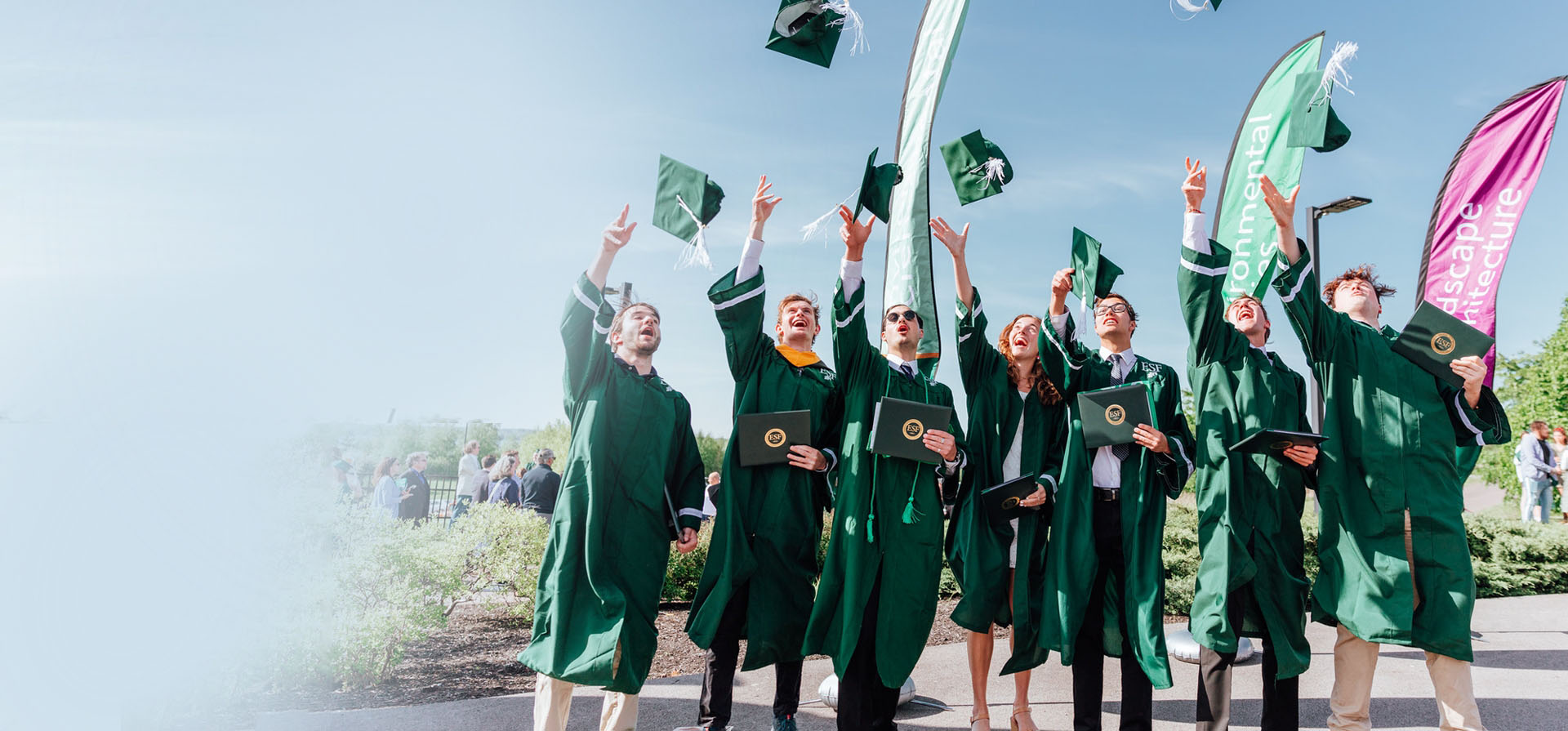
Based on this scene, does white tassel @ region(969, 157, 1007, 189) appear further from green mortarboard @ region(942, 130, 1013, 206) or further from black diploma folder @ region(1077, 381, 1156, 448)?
black diploma folder @ region(1077, 381, 1156, 448)

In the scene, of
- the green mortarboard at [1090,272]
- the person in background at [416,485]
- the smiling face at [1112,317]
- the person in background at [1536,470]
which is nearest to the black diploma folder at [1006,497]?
the smiling face at [1112,317]

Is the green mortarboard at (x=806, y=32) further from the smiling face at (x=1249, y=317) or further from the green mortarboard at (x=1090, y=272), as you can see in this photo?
the smiling face at (x=1249, y=317)

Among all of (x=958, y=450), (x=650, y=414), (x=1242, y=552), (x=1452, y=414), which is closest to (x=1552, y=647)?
(x=1452, y=414)

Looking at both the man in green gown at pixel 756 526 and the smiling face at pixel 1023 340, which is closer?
the man in green gown at pixel 756 526

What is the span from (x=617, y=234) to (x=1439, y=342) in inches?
140

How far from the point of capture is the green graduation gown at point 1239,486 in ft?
12.0

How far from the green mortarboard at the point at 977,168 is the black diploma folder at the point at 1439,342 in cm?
200

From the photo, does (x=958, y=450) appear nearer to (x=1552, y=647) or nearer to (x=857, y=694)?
(x=857, y=694)

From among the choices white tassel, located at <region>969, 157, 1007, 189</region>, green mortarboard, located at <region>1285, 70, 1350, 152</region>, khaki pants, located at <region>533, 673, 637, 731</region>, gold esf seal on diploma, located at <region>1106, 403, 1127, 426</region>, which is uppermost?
green mortarboard, located at <region>1285, 70, 1350, 152</region>

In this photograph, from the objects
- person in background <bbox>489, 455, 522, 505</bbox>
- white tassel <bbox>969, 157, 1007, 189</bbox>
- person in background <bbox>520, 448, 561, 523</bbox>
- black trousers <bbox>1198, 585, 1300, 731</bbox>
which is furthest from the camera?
person in background <bbox>489, 455, 522, 505</bbox>

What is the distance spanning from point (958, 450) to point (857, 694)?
3.84ft

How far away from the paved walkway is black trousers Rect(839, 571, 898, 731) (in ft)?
2.50

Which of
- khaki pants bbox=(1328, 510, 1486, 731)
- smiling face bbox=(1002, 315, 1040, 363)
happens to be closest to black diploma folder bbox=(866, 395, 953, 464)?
smiling face bbox=(1002, 315, 1040, 363)

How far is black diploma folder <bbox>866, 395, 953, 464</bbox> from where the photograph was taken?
11.8 ft
